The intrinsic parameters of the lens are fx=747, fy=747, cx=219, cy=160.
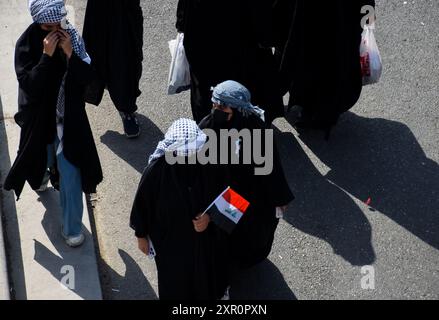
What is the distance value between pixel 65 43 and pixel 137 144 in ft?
5.90

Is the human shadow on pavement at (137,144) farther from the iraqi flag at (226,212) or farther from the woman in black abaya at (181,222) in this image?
the iraqi flag at (226,212)

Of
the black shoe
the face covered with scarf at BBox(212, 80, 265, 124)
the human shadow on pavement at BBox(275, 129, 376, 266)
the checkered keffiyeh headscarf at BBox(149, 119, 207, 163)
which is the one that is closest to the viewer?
the checkered keffiyeh headscarf at BBox(149, 119, 207, 163)

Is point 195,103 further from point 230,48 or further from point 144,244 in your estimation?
point 144,244

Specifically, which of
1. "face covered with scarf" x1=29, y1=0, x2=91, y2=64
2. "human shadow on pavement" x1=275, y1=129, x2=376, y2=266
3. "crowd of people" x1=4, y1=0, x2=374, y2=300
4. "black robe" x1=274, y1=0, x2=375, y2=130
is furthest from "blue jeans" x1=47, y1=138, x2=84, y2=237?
"black robe" x1=274, y1=0, x2=375, y2=130

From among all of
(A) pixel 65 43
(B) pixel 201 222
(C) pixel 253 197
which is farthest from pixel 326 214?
(A) pixel 65 43

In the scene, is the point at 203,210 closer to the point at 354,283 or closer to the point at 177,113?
the point at 354,283

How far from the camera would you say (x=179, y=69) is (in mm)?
5938

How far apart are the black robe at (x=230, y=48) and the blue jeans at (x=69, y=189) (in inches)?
54.2

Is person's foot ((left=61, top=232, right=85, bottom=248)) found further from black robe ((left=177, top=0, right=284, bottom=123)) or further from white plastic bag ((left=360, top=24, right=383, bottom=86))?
white plastic bag ((left=360, top=24, right=383, bottom=86))

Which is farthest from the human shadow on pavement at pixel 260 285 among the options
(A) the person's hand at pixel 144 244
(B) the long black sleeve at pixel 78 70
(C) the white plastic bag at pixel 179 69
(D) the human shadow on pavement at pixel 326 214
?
(B) the long black sleeve at pixel 78 70

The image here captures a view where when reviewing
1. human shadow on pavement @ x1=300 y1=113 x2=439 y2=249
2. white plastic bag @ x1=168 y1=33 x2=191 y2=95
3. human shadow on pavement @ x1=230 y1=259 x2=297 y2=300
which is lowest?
human shadow on pavement @ x1=230 y1=259 x2=297 y2=300

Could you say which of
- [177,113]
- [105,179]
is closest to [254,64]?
[177,113]

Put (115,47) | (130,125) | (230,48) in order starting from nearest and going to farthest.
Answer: (230,48), (115,47), (130,125)

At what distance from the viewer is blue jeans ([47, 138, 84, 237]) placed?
16.1 ft
